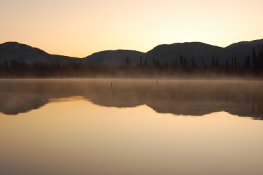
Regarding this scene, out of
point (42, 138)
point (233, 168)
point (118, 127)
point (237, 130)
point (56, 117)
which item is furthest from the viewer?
point (56, 117)

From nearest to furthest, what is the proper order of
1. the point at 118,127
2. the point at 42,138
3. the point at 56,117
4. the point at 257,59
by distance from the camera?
the point at 42,138
the point at 118,127
the point at 56,117
the point at 257,59

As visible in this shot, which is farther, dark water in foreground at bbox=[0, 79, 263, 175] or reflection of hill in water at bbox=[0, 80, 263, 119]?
reflection of hill in water at bbox=[0, 80, 263, 119]

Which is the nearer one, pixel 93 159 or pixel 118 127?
pixel 93 159

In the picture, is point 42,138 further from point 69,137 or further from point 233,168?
point 233,168

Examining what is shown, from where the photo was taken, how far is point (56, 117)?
31.0 meters

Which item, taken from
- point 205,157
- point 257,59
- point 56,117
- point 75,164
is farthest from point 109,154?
point 257,59

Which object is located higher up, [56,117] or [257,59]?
[257,59]

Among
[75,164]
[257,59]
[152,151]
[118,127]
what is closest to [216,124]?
[118,127]

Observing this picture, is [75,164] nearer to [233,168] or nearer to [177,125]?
[233,168]

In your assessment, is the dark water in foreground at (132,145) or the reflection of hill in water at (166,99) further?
the reflection of hill in water at (166,99)

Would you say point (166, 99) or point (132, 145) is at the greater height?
point (166, 99)

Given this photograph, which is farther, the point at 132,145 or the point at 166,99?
the point at 166,99

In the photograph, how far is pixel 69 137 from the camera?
→ 21.1m

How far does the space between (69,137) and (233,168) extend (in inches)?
398
